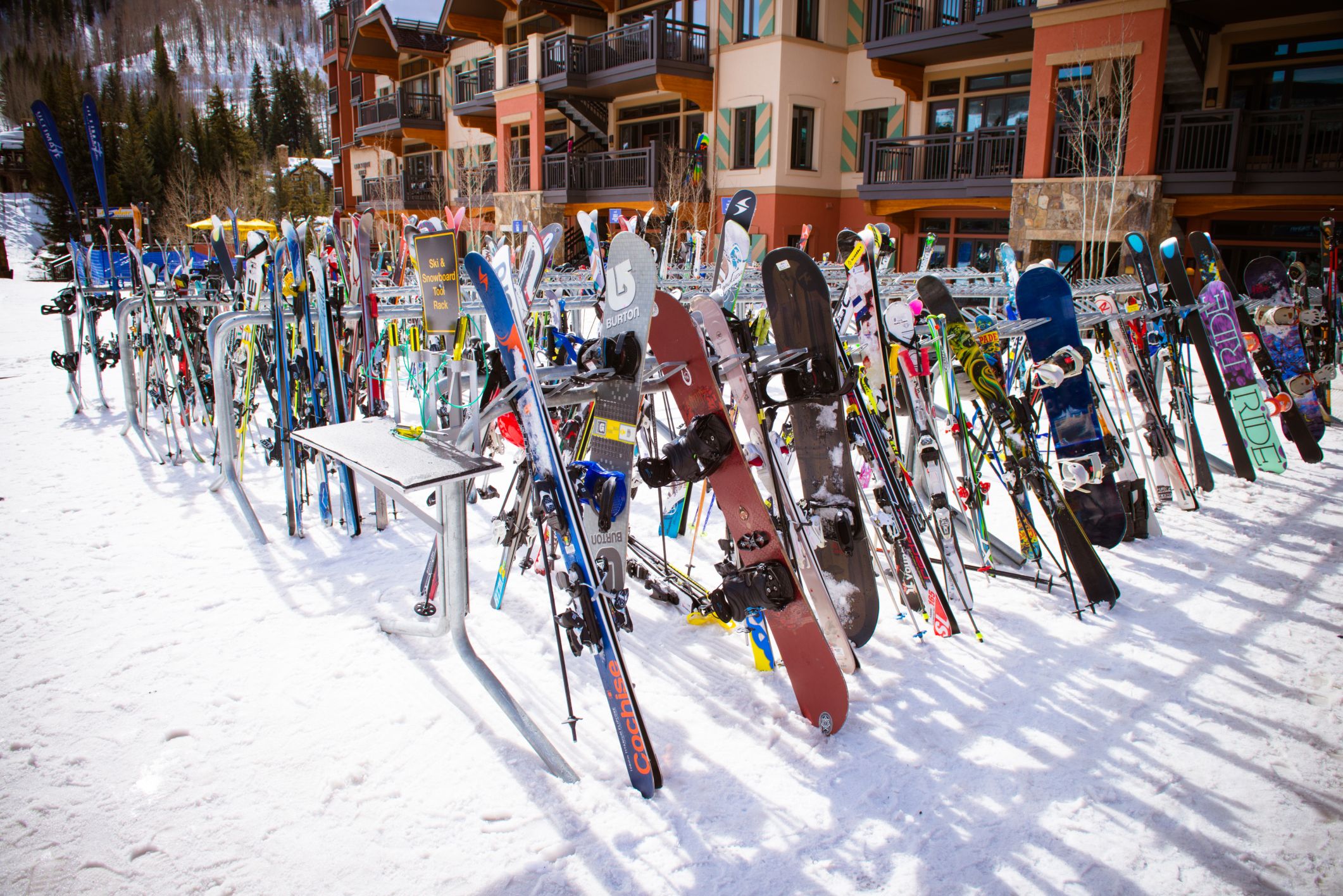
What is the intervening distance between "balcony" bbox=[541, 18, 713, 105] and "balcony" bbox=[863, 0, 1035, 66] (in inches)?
156

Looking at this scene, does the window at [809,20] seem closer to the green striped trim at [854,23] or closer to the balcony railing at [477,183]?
the green striped trim at [854,23]

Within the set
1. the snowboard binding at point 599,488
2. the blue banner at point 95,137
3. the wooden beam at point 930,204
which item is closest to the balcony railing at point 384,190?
the wooden beam at point 930,204

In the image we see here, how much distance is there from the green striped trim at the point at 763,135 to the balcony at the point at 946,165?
247 cm

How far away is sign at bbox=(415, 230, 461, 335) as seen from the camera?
14.4ft

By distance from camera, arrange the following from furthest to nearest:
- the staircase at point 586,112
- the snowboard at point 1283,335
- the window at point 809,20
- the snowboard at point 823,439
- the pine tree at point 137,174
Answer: the pine tree at point 137,174, the staircase at point 586,112, the window at point 809,20, the snowboard at point 1283,335, the snowboard at point 823,439

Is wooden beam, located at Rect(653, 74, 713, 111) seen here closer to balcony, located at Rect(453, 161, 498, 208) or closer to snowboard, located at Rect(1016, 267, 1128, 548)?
balcony, located at Rect(453, 161, 498, 208)

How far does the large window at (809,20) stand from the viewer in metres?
15.9

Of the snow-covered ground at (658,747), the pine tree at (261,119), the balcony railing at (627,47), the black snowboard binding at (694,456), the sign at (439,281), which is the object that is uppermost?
the pine tree at (261,119)

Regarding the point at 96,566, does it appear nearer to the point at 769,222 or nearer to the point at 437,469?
the point at 437,469

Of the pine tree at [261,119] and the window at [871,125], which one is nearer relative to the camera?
the window at [871,125]

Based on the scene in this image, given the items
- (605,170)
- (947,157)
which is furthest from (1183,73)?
(605,170)

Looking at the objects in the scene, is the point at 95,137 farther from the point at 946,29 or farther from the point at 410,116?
the point at 410,116

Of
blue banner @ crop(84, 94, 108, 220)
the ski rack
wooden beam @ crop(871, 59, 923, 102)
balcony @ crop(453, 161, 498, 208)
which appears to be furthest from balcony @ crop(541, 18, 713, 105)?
the ski rack

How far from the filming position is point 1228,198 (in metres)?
10.9
